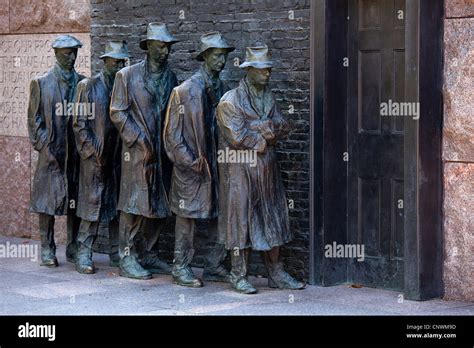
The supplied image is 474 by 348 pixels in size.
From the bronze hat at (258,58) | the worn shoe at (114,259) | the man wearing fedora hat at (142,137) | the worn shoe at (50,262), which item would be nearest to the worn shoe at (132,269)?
the man wearing fedora hat at (142,137)

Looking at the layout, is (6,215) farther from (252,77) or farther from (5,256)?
(252,77)

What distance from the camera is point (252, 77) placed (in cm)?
1104

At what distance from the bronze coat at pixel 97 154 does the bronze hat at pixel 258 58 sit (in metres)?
1.93

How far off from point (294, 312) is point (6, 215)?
6.03 meters

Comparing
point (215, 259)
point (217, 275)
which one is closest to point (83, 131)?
point (215, 259)

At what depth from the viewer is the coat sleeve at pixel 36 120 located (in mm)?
12492

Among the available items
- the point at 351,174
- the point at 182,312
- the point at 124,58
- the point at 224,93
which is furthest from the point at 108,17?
the point at 182,312

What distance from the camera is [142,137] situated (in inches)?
466

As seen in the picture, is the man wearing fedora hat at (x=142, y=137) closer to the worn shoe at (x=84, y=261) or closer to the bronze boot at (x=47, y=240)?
the worn shoe at (x=84, y=261)

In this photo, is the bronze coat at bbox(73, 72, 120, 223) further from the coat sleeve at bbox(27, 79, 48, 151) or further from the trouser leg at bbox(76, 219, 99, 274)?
the coat sleeve at bbox(27, 79, 48, 151)

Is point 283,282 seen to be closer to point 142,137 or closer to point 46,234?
point 142,137

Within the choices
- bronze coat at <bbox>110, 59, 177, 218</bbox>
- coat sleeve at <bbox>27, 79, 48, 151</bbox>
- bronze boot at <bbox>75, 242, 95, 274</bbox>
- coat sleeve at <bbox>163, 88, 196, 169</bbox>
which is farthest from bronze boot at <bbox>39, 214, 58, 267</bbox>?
coat sleeve at <bbox>163, 88, 196, 169</bbox>

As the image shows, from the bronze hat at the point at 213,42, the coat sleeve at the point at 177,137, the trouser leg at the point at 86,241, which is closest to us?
the coat sleeve at the point at 177,137

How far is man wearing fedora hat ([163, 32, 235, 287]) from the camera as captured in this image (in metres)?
11.4
